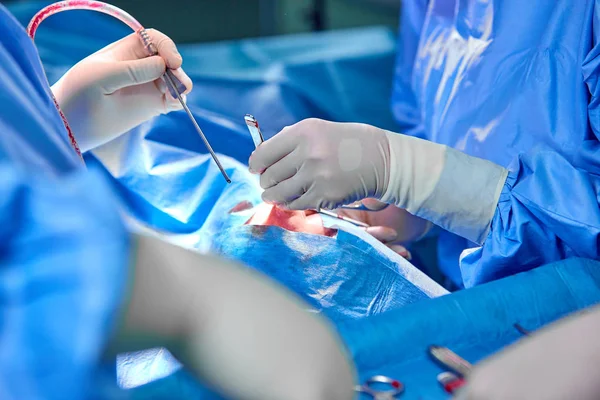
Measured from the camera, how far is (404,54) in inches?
69.0

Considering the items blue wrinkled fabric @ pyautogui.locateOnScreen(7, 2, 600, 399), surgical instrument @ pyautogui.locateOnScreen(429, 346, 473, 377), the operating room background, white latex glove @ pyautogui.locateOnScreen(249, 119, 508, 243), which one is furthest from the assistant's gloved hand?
the operating room background

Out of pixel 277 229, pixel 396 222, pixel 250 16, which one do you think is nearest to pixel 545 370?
pixel 277 229

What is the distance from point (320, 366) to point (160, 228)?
88cm

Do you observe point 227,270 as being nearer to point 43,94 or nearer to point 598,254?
point 43,94

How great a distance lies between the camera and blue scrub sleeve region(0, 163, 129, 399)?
1.53 ft

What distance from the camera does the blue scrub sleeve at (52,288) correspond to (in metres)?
0.47

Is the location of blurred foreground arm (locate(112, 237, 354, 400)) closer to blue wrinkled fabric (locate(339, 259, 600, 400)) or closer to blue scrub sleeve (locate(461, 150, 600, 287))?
blue wrinkled fabric (locate(339, 259, 600, 400))

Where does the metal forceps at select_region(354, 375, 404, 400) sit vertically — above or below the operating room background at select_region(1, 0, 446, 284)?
A: above

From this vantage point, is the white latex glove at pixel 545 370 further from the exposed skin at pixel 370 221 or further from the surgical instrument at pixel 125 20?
the surgical instrument at pixel 125 20

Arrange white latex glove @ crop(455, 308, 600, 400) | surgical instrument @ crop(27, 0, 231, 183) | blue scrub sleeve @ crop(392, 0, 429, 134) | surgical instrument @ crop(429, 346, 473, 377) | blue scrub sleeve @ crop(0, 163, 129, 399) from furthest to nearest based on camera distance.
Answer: blue scrub sleeve @ crop(392, 0, 429, 134) → surgical instrument @ crop(27, 0, 231, 183) → surgical instrument @ crop(429, 346, 473, 377) → white latex glove @ crop(455, 308, 600, 400) → blue scrub sleeve @ crop(0, 163, 129, 399)

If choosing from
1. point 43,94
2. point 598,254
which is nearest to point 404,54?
point 598,254

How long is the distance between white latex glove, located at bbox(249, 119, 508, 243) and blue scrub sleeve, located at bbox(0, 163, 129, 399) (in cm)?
57

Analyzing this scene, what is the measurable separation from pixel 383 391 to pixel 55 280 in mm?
410

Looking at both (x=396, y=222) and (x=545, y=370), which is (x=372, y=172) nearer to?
(x=396, y=222)
